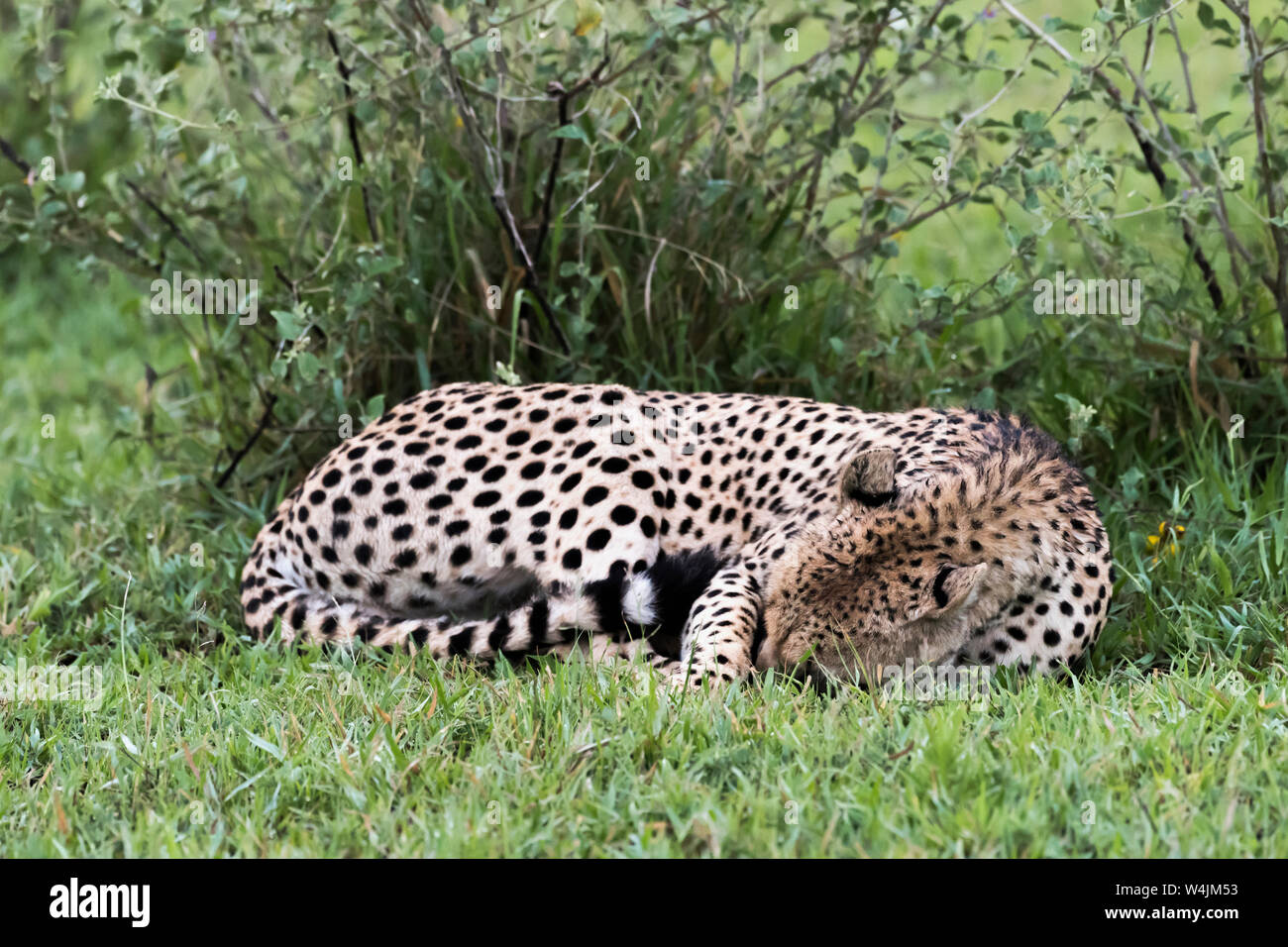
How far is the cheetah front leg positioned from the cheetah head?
6 cm

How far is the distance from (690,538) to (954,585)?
982mm

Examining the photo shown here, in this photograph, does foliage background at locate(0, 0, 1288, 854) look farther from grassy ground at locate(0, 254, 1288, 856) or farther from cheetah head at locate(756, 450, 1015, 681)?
cheetah head at locate(756, 450, 1015, 681)

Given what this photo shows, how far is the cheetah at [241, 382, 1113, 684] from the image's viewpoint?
3.63 m

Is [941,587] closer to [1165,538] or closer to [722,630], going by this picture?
[722,630]

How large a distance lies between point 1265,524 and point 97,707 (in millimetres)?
3357

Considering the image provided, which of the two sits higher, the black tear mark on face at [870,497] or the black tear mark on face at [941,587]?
the black tear mark on face at [870,497]

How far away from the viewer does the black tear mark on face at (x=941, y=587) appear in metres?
3.47

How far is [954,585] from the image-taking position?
11.2 feet

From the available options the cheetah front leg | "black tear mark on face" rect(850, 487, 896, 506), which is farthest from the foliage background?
"black tear mark on face" rect(850, 487, 896, 506)

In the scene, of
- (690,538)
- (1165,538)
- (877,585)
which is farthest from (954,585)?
(1165,538)

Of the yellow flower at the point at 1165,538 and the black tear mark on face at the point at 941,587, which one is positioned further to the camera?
the yellow flower at the point at 1165,538

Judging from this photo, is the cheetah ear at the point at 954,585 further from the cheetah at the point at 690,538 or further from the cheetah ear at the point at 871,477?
the cheetah ear at the point at 871,477

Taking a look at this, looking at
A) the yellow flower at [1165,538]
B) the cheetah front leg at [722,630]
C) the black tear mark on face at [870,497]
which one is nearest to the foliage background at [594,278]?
the yellow flower at [1165,538]
